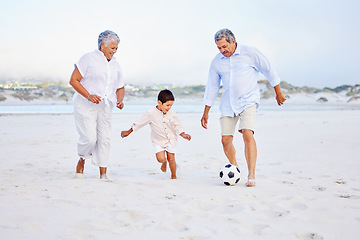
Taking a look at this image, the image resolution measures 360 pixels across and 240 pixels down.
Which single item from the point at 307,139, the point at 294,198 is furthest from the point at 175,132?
the point at 307,139

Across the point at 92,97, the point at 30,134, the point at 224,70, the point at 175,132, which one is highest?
the point at 224,70

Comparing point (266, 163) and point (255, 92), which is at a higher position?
point (255, 92)

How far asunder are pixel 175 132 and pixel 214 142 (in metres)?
3.58

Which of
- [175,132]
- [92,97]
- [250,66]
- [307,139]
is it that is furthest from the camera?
[307,139]

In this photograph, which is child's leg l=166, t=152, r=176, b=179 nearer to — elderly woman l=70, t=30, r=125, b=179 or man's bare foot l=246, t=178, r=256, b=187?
elderly woman l=70, t=30, r=125, b=179

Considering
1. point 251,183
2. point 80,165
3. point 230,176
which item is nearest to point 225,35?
point 230,176

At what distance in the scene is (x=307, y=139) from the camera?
344 inches

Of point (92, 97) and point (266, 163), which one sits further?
point (266, 163)

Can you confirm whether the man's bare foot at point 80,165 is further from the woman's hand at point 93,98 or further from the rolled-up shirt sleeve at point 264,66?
the rolled-up shirt sleeve at point 264,66

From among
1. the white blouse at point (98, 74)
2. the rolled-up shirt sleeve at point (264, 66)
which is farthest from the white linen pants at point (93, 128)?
the rolled-up shirt sleeve at point (264, 66)

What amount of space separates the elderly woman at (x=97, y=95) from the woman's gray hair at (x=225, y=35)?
1220 millimetres

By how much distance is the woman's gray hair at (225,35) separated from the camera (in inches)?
182

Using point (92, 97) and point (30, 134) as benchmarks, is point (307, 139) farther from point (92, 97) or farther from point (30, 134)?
point (30, 134)

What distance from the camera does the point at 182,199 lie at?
3.86m
